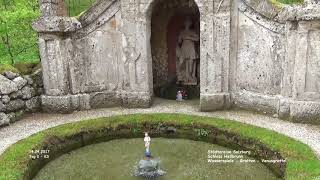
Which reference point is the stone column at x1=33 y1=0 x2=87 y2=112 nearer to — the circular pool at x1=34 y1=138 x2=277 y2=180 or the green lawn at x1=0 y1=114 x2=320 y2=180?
the green lawn at x1=0 y1=114 x2=320 y2=180

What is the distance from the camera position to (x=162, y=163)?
963 cm

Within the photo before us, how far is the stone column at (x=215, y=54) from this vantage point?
39.4 ft

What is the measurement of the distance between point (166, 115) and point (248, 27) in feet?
12.6

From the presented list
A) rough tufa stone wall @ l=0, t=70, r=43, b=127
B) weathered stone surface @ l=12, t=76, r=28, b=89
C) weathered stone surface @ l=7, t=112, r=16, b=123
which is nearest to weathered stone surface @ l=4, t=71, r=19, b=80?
rough tufa stone wall @ l=0, t=70, r=43, b=127

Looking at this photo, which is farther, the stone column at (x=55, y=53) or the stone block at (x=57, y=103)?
the stone block at (x=57, y=103)

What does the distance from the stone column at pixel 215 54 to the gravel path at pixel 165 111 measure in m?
0.47

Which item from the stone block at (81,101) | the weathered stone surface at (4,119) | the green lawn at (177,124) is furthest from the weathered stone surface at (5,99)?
the stone block at (81,101)

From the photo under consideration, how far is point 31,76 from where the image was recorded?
516 inches

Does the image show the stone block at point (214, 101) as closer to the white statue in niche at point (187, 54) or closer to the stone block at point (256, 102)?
the stone block at point (256, 102)

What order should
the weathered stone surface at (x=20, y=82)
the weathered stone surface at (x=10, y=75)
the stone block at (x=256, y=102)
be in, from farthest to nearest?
the weathered stone surface at (x=20, y=82)
the weathered stone surface at (x=10, y=75)
the stone block at (x=256, y=102)

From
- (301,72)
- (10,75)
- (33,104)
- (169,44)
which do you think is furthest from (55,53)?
(301,72)

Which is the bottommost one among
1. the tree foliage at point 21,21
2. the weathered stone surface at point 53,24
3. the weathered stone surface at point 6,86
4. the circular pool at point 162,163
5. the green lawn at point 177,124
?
the circular pool at point 162,163

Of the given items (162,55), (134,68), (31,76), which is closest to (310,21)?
(134,68)

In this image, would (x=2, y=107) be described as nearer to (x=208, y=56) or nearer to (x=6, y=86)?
(x=6, y=86)
